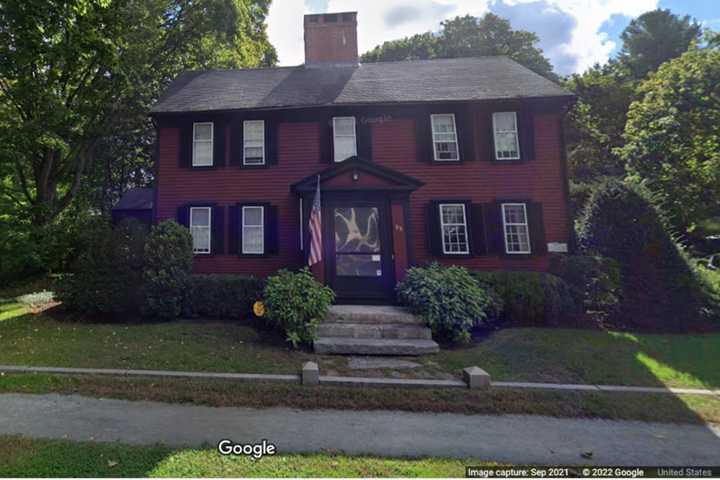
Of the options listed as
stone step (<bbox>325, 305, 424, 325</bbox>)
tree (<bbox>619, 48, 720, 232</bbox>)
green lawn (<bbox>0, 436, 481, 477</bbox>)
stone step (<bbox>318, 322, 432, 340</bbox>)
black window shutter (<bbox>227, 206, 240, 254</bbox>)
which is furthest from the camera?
tree (<bbox>619, 48, 720, 232</bbox>)

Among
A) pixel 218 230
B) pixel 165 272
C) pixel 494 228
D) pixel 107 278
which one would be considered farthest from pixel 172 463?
pixel 494 228

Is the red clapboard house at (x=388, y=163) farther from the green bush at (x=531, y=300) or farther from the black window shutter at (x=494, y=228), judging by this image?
the green bush at (x=531, y=300)

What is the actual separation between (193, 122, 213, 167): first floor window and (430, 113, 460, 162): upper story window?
25.1 feet

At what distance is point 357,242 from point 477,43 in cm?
2733

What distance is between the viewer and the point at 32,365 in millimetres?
5566

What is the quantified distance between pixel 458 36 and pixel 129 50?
26266 millimetres

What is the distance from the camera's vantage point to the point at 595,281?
8711mm

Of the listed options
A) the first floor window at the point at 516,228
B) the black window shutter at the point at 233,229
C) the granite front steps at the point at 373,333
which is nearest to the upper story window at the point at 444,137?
the first floor window at the point at 516,228

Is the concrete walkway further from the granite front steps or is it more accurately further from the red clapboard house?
the red clapboard house

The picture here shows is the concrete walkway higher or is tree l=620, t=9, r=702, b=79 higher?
tree l=620, t=9, r=702, b=79

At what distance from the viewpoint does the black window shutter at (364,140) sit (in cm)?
1120

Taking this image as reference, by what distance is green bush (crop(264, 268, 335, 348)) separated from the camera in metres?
6.78

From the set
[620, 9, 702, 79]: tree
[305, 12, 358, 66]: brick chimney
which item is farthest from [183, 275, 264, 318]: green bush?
[620, 9, 702, 79]: tree

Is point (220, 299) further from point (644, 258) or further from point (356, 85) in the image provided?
point (644, 258)
